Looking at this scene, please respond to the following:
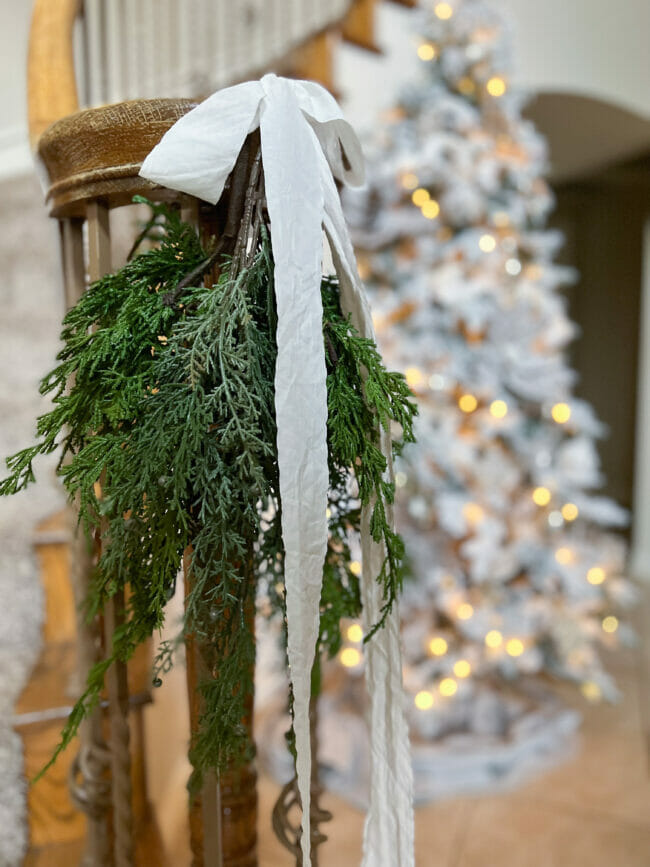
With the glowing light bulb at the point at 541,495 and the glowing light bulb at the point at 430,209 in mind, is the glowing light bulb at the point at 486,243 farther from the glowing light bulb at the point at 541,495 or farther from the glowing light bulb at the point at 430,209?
the glowing light bulb at the point at 541,495

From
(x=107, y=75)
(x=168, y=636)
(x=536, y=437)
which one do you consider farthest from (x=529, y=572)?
(x=107, y=75)

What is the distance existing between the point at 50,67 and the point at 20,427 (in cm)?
45

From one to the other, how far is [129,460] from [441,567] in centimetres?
144

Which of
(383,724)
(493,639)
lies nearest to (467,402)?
(493,639)

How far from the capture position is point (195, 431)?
18.1 inches

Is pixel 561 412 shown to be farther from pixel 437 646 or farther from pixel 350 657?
pixel 350 657

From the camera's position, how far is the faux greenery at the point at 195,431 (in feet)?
1.56

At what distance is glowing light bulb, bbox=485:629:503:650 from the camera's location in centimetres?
176

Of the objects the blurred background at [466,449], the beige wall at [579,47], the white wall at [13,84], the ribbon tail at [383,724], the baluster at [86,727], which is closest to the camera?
the ribbon tail at [383,724]

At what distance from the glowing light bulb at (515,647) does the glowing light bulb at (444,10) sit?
1891 mm

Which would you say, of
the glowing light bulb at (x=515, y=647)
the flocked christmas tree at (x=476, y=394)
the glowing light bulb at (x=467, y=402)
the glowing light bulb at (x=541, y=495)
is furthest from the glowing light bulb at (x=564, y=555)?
the glowing light bulb at (x=467, y=402)

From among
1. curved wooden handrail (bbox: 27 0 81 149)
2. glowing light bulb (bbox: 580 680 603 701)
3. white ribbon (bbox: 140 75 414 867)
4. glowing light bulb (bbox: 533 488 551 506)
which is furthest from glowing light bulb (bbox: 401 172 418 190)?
glowing light bulb (bbox: 580 680 603 701)

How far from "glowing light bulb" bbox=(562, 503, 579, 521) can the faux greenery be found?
148 centimetres

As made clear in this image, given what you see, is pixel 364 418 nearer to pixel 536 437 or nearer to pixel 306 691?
pixel 306 691
